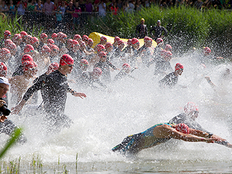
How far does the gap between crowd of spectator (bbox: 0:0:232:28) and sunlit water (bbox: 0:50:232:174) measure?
697cm

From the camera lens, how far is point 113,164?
4930 mm

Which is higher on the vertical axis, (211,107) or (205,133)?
(211,107)

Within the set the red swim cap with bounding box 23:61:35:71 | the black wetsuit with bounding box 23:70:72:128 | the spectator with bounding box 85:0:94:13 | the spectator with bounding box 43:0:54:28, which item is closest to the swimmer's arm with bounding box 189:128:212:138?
the black wetsuit with bounding box 23:70:72:128

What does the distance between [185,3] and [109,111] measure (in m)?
13.1

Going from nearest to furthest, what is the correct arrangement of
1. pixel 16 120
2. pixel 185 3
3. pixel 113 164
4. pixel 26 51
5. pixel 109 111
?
1. pixel 113 164
2. pixel 16 120
3. pixel 109 111
4. pixel 26 51
5. pixel 185 3

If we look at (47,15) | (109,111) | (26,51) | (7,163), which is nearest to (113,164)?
(7,163)

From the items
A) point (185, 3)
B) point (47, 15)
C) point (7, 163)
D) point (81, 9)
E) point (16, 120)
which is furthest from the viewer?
point (185, 3)

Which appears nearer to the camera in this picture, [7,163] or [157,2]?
[7,163]

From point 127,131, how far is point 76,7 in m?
11.8

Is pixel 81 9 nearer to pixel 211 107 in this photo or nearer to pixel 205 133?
pixel 211 107

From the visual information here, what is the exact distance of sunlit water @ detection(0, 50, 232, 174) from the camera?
16.0 ft

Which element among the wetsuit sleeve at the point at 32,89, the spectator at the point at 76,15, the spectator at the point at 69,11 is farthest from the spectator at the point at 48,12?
the wetsuit sleeve at the point at 32,89

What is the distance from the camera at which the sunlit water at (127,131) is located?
486 centimetres

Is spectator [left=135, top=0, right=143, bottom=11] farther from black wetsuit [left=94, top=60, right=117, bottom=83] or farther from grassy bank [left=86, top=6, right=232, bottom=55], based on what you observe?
black wetsuit [left=94, top=60, right=117, bottom=83]
